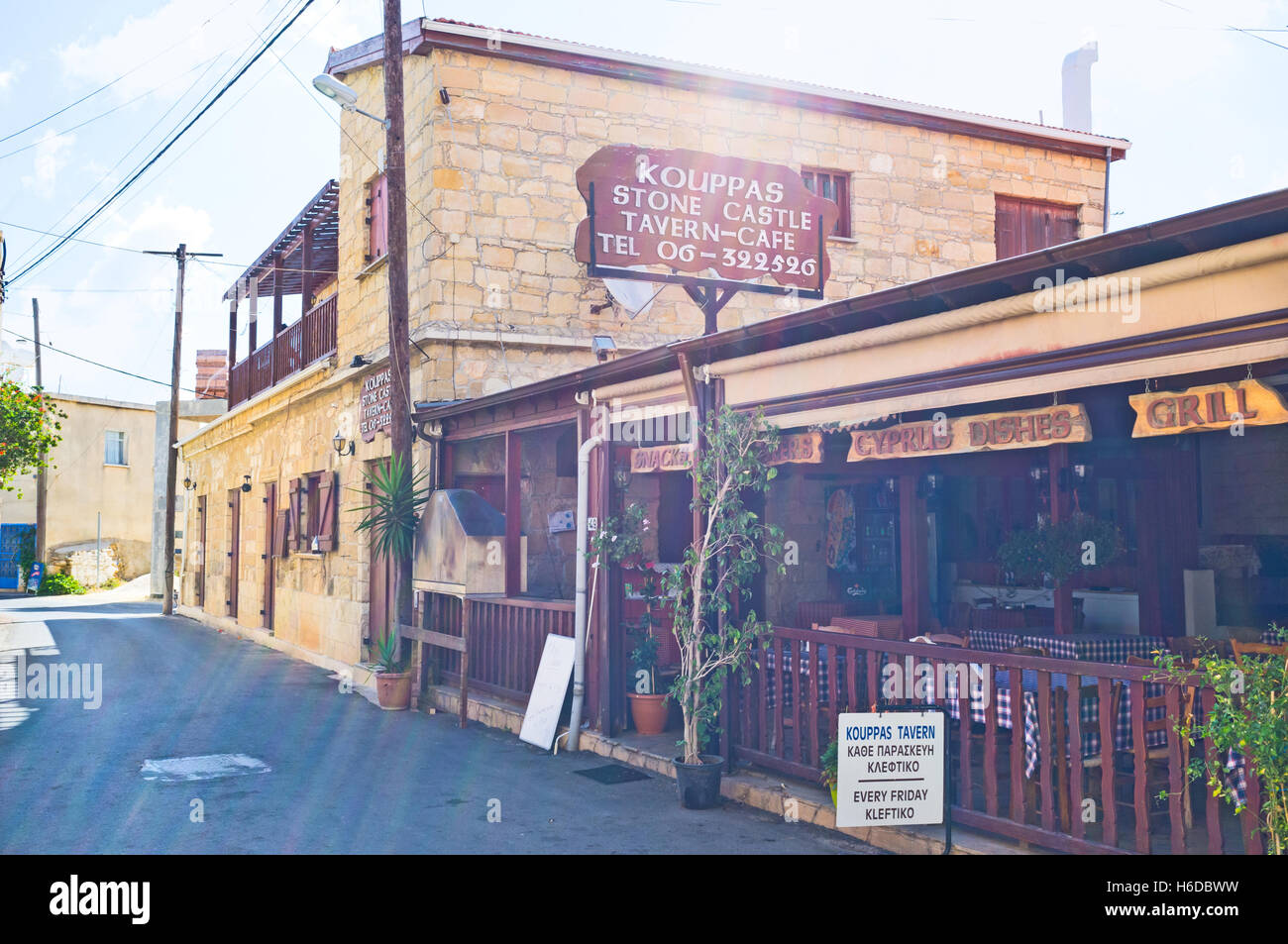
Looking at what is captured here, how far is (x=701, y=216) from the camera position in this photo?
30.8ft

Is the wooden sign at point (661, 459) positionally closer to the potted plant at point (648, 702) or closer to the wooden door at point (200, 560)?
the potted plant at point (648, 702)

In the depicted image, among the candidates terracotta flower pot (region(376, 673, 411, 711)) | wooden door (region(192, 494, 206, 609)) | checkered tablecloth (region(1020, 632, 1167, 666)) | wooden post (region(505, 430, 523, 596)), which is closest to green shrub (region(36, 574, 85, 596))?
wooden door (region(192, 494, 206, 609))

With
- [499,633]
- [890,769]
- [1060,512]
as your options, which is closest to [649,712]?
[499,633]

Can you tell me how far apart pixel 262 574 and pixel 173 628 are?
138 inches

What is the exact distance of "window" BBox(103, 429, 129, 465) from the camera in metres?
37.9

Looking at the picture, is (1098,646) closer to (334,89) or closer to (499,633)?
(499,633)

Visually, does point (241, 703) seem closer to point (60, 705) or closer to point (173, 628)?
point (60, 705)

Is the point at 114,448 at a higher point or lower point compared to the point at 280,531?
higher

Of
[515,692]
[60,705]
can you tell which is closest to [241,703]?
[60,705]

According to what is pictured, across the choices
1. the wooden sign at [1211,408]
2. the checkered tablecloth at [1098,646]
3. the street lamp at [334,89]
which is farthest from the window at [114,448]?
the wooden sign at [1211,408]

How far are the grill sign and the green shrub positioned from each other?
97.1 ft

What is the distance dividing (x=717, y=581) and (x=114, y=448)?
36.2 meters

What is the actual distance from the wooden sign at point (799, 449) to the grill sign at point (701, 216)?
8.21 feet

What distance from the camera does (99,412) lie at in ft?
124
